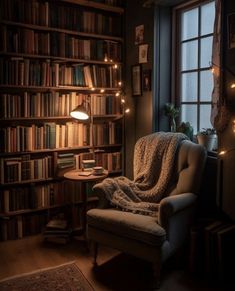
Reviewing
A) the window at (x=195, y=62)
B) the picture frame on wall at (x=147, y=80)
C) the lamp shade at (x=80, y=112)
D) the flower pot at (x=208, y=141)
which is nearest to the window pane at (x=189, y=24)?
the window at (x=195, y=62)

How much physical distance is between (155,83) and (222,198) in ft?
4.53

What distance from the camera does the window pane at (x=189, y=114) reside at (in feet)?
11.0

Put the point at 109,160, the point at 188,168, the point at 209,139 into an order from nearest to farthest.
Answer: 1. the point at 188,168
2. the point at 209,139
3. the point at 109,160

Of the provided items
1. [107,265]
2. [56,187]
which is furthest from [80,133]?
[107,265]

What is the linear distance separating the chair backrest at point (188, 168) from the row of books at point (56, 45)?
144 cm

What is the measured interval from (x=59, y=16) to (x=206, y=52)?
1.51 meters

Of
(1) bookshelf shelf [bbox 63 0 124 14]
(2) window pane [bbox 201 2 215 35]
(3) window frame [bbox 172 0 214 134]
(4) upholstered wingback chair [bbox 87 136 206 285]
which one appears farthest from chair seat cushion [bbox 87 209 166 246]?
(1) bookshelf shelf [bbox 63 0 124 14]

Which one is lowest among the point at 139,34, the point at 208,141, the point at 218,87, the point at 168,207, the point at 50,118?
the point at 168,207

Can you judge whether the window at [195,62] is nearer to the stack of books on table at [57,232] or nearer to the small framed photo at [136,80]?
the small framed photo at [136,80]

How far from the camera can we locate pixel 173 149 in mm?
2941

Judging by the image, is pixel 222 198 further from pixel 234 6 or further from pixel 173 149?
pixel 234 6

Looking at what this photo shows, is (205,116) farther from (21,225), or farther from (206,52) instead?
(21,225)

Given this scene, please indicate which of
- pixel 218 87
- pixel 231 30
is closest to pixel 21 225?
pixel 218 87

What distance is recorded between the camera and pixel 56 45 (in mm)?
3398
